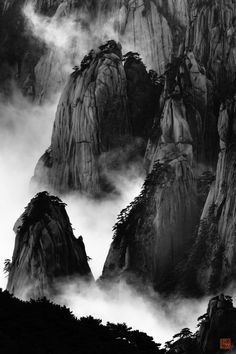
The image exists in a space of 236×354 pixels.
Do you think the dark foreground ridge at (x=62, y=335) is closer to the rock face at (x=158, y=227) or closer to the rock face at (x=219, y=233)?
the rock face at (x=219, y=233)

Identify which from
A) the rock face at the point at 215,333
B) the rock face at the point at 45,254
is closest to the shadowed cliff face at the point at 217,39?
the rock face at the point at 45,254

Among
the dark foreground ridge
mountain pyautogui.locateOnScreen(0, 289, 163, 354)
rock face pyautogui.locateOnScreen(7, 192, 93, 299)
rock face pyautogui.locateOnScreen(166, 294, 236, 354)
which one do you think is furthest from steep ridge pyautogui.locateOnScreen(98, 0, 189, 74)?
mountain pyautogui.locateOnScreen(0, 289, 163, 354)

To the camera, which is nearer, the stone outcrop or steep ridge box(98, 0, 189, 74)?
the stone outcrop

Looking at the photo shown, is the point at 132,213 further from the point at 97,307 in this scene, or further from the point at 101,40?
the point at 101,40

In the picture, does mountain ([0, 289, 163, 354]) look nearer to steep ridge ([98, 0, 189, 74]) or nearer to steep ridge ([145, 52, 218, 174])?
steep ridge ([145, 52, 218, 174])

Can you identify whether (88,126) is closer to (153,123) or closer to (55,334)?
(153,123)
